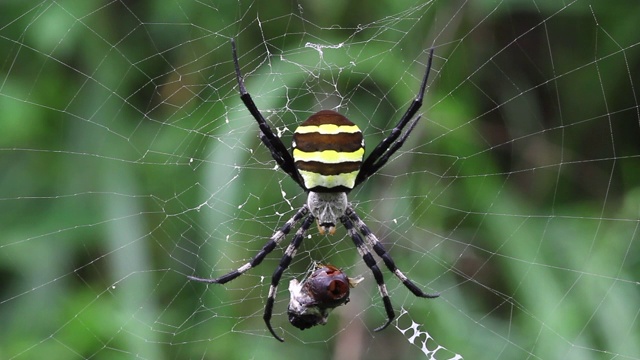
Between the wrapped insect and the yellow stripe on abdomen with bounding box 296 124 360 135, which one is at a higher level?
the yellow stripe on abdomen with bounding box 296 124 360 135

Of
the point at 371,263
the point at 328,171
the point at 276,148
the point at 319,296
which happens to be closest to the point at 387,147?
the point at 328,171

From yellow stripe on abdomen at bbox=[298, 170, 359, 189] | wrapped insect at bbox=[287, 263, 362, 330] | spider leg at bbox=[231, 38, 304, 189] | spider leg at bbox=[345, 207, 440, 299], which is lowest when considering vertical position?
spider leg at bbox=[345, 207, 440, 299]

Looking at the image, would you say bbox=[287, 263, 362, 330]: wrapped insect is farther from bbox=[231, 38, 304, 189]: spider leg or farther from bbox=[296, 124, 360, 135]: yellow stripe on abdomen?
bbox=[296, 124, 360, 135]: yellow stripe on abdomen

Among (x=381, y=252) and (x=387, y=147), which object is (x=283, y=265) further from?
(x=387, y=147)

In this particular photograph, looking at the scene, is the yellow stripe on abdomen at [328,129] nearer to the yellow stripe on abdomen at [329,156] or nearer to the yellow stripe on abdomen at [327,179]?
the yellow stripe on abdomen at [329,156]

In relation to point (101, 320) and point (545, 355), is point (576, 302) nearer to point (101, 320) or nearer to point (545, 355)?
point (545, 355)

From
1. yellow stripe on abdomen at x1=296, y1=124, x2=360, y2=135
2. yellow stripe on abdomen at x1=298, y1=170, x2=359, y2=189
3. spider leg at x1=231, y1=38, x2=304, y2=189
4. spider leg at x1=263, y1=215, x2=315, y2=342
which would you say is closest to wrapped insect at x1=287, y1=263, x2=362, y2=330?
spider leg at x1=263, y1=215, x2=315, y2=342
